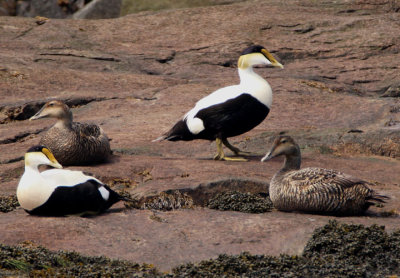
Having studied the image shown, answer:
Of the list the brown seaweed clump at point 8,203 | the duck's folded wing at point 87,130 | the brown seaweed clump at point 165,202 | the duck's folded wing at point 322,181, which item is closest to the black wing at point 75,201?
the brown seaweed clump at point 165,202

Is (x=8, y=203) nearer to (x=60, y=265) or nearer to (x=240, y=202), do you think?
(x=60, y=265)

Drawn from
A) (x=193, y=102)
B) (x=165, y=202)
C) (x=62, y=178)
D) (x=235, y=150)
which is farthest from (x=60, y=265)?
(x=193, y=102)

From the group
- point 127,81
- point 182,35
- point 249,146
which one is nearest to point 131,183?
point 249,146

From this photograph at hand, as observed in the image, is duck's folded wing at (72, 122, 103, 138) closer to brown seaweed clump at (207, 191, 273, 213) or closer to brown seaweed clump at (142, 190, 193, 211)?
brown seaweed clump at (142, 190, 193, 211)

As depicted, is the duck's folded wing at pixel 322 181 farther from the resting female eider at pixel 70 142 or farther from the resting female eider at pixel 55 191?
the resting female eider at pixel 70 142

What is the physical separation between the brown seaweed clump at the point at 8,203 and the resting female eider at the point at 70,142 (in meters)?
1.41

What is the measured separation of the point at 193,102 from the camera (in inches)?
480

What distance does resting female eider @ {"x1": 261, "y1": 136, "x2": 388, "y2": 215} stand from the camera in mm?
6844

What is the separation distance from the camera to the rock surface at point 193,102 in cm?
642

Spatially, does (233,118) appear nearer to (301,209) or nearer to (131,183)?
(131,183)

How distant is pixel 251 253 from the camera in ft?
19.6

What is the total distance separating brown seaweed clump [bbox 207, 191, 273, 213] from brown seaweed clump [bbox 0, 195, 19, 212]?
6.29ft

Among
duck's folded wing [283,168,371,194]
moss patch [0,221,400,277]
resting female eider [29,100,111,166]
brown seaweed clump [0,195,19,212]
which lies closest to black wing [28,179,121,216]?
brown seaweed clump [0,195,19,212]

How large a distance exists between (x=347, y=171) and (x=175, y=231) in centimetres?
315
